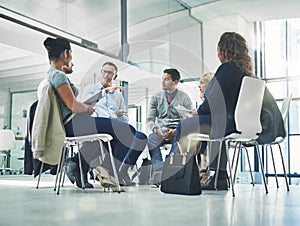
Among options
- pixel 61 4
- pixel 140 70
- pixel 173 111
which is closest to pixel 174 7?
pixel 140 70

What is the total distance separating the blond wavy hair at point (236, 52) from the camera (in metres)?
2.50

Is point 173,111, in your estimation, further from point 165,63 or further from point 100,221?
point 165,63

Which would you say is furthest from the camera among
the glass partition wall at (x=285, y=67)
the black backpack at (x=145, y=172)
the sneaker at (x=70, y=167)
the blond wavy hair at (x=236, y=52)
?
the glass partition wall at (x=285, y=67)

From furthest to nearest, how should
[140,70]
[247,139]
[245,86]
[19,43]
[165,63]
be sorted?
[165,63] < [140,70] < [19,43] < [247,139] < [245,86]

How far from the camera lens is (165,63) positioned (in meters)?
7.18

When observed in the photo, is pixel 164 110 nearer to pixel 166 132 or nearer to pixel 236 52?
pixel 166 132

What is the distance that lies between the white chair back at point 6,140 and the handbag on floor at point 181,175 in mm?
4782

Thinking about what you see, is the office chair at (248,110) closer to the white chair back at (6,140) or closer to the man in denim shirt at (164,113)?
the man in denim shirt at (164,113)

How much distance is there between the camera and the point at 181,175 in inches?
93.0

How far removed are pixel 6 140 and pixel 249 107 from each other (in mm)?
5308

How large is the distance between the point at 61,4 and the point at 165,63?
2.29m

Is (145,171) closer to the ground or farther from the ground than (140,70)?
closer to the ground

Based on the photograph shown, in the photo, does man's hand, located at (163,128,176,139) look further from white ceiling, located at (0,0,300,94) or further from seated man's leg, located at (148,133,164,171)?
white ceiling, located at (0,0,300,94)

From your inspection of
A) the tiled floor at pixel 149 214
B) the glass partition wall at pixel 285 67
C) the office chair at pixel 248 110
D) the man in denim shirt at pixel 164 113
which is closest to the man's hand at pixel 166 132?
the man in denim shirt at pixel 164 113
